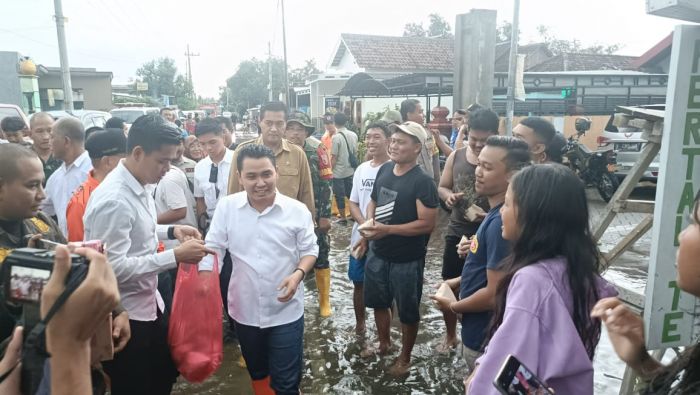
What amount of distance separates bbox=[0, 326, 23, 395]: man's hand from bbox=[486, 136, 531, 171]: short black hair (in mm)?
2304

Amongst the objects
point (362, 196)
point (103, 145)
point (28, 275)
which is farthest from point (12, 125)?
point (28, 275)

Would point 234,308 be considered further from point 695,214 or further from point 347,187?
point 347,187

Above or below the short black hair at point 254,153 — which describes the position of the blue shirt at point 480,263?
below

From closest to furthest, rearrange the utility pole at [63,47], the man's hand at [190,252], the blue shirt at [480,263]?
1. the blue shirt at [480,263]
2. the man's hand at [190,252]
3. the utility pole at [63,47]

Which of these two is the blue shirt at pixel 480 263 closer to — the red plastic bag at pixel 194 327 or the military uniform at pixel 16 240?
the red plastic bag at pixel 194 327

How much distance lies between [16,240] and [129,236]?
537 mm

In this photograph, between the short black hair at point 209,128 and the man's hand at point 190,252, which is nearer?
the man's hand at point 190,252

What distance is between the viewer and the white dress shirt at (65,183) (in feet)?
12.9

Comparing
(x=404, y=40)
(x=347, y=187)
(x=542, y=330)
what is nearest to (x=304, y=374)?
(x=542, y=330)

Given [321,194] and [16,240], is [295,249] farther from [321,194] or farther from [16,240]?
[321,194]

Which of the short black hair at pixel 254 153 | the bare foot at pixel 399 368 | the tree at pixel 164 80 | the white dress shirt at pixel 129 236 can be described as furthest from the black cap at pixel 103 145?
the tree at pixel 164 80

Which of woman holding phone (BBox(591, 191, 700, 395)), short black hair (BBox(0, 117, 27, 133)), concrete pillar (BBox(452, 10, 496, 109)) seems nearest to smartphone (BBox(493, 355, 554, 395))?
woman holding phone (BBox(591, 191, 700, 395))

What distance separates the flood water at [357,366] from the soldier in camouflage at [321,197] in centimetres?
31

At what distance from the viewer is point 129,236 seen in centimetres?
246
